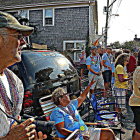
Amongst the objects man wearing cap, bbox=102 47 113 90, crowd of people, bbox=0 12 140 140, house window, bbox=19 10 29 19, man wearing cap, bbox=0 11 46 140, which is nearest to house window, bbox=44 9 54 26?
house window, bbox=19 10 29 19

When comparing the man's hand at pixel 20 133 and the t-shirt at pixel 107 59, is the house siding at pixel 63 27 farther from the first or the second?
the man's hand at pixel 20 133

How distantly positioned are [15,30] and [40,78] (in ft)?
8.25

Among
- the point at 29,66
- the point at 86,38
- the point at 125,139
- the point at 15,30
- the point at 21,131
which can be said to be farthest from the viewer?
the point at 86,38

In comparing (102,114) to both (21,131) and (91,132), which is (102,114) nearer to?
(91,132)

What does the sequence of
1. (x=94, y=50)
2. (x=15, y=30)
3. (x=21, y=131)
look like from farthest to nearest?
(x=94, y=50), (x=15, y=30), (x=21, y=131)

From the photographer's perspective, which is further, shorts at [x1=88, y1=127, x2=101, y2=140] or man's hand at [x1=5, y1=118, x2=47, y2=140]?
shorts at [x1=88, y1=127, x2=101, y2=140]

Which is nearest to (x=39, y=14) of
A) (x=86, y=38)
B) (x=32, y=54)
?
(x=86, y=38)

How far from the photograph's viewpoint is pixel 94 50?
6.76 meters

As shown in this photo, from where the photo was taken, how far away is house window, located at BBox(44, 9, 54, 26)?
1630 centimetres

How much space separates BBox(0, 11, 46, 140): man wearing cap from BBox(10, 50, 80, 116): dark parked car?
217cm

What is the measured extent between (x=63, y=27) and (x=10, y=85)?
1523 centimetres

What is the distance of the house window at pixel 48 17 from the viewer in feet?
53.5

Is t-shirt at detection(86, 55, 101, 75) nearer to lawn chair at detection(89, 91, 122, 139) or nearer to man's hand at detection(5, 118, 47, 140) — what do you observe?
lawn chair at detection(89, 91, 122, 139)

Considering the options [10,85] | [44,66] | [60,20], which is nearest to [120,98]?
[44,66]
